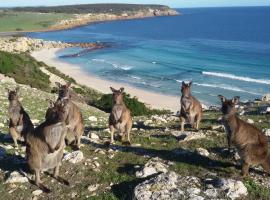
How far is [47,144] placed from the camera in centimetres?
1000

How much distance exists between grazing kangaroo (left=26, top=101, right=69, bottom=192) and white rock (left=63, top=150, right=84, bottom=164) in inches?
39.1

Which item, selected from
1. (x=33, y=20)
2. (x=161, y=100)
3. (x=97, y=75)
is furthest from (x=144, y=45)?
(x=33, y=20)

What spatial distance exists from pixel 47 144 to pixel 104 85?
46.9 m

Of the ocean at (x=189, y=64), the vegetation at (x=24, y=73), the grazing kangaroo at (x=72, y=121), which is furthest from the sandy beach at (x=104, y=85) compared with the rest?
the grazing kangaroo at (x=72, y=121)

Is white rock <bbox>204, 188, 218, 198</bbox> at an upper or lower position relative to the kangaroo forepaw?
upper

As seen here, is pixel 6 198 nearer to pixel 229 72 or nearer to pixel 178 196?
pixel 178 196

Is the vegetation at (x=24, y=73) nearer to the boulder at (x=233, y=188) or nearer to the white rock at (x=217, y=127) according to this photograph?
the white rock at (x=217, y=127)

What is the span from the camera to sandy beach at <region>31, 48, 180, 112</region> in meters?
45.8

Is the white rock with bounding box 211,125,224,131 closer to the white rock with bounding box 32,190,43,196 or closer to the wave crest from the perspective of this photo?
the white rock with bounding box 32,190,43,196

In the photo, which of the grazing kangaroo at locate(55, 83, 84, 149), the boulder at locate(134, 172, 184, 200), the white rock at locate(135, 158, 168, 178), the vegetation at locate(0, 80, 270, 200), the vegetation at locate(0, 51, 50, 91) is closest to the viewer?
the boulder at locate(134, 172, 184, 200)

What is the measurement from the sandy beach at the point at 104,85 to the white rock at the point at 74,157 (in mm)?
29099

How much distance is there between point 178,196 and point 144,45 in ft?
308

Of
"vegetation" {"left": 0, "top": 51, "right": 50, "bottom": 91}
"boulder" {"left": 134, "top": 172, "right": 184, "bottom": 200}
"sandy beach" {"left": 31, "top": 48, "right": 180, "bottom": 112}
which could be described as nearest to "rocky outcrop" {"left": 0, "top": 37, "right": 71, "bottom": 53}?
"sandy beach" {"left": 31, "top": 48, "right": 180, "bottom": 112}

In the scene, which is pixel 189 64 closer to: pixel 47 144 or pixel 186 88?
pixel 186 88
